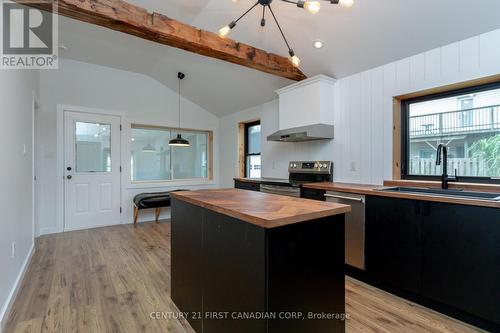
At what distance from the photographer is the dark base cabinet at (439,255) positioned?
5.63ft

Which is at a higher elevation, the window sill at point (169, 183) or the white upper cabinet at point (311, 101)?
the white upper cabinet at point (311, 101)

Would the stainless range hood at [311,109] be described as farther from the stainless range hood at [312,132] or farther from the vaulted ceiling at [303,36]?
the vaulted ceiling at [303,36]

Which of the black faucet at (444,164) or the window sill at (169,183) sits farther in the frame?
the window sill at (169,183)

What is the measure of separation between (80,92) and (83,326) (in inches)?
159

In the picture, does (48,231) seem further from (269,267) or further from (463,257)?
(463,257)

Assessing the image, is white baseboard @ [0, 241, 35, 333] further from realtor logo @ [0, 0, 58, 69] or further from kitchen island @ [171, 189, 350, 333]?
realtor logo @ [0, 0, 58, 69]

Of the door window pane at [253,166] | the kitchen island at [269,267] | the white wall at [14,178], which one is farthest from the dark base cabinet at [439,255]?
the white wall at [14,178]

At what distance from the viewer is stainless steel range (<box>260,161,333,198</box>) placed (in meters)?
3.34

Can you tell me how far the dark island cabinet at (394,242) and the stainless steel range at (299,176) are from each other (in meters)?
1.05

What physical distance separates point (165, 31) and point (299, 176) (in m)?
2.64

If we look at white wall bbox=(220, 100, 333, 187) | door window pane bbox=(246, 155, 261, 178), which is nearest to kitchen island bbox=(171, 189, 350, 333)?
white wall bbox=(220, 100, 333, 187)

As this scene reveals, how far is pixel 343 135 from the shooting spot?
3359 millimetres

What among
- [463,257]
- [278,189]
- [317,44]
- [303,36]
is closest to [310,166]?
[278,189]

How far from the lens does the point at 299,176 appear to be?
12.9ft
